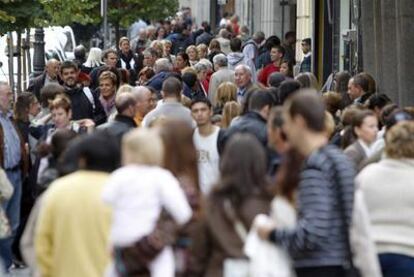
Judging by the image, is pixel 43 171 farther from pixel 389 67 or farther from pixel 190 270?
pixel 389 67

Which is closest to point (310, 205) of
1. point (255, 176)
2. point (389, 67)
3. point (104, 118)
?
point (255, 176)

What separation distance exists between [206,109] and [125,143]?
214 inches

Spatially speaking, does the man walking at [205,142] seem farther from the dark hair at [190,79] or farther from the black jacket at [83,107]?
the dark hair at [190,79]

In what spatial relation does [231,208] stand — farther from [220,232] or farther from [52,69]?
[52,69]

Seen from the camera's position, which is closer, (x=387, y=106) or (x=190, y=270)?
(x=190, y=270)

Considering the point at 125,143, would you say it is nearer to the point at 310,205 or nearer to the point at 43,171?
the point at 310,205

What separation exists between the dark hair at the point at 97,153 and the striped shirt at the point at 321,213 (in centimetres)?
133

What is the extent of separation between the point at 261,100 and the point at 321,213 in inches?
200

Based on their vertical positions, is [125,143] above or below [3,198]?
above

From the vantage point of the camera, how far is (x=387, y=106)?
1527 centimetres

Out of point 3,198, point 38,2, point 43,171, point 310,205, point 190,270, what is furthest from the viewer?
point 38,2

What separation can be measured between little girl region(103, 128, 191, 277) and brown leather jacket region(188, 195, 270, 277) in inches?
10.8

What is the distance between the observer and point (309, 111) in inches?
385

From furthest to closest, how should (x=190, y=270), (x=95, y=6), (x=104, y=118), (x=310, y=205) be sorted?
1. (x=95, y=6)
2. (x=104, y=118)
3. (x=190, y=270)
4. (x=310, y=205)
